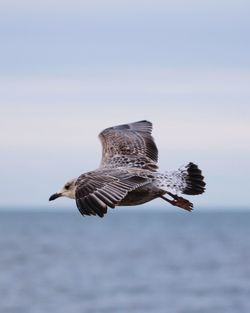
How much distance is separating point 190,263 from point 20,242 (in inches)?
1203

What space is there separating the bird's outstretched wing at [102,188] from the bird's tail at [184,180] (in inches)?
16.2

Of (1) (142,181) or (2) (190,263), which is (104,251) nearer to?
(2) (190,263)

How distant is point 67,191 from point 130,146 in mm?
2401

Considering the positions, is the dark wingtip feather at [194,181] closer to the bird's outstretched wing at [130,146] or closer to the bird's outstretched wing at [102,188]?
the bird's outstretched wing at [130,146]

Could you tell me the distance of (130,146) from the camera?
1966cm

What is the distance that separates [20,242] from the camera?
103 m

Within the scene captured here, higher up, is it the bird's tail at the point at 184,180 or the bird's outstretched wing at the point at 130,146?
the bird's outstretched wing at the point at 130,146

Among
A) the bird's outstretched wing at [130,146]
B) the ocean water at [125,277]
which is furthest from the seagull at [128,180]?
the ocean water at [125,277]

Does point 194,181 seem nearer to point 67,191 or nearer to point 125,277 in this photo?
point 67,191

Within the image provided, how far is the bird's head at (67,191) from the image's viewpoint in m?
17.3

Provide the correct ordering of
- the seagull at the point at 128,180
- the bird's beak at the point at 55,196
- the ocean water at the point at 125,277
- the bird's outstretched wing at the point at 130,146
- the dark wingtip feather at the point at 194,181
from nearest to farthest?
the seagull at the point at 128,180, the dark wingtip feather at the point at 194,181, the bird's beak at the point at 55,196, the bird's outstretched wing at the point at 130,146, the ocean water at the point at 125,277

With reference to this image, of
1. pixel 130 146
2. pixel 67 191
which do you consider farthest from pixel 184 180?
pixel 130 146

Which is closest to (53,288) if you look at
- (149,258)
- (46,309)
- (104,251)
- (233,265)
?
(46,309)

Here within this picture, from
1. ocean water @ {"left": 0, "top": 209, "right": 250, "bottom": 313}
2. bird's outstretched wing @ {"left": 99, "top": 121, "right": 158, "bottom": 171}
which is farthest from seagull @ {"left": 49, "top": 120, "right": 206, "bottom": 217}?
ocean water @ {"left": 0, "top": 209, "right": 250, "bottom": 313}
